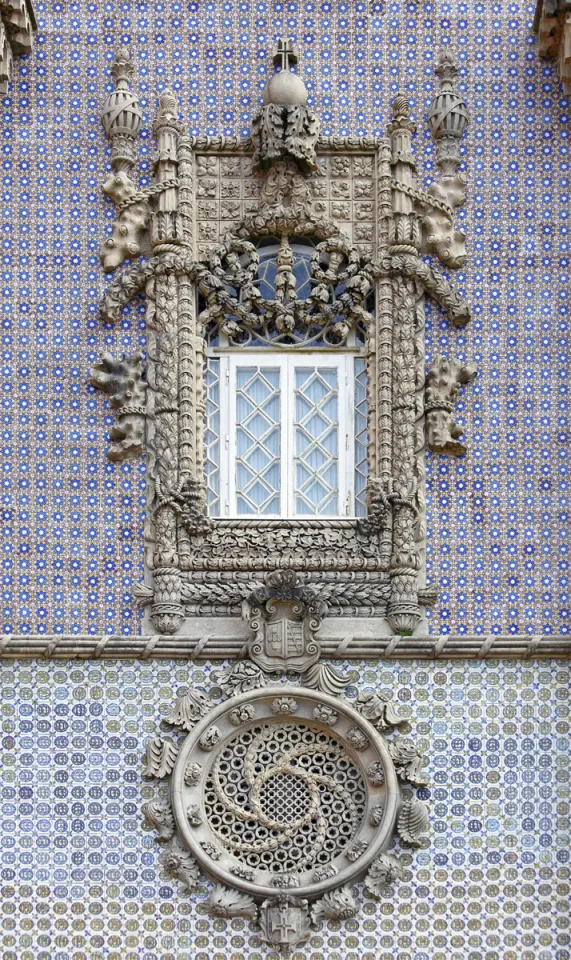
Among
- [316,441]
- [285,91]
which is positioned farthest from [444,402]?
[285,91]

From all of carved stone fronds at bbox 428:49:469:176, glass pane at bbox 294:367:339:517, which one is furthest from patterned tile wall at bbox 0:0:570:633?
glass pane at bbox 294:367:339:517

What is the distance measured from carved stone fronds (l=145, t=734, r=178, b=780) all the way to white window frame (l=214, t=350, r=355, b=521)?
5.85ft

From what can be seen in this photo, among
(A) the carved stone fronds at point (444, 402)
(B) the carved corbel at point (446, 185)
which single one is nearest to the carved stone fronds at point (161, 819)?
(A) the carved stone fronds at point (444, 402)

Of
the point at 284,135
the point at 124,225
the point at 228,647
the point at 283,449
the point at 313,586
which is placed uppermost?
the point at 284,135

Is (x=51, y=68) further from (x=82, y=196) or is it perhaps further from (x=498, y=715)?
(x=498, y=715)

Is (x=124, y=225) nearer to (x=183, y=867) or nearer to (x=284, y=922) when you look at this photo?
(x=183, y=867)

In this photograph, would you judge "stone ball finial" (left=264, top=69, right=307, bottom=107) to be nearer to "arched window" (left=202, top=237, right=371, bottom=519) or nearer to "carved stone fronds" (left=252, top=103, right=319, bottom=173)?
"carved stone fronds" (left=252, top=103, right=319, bottom=173)

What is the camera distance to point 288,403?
585 inches

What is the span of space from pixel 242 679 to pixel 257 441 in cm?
186

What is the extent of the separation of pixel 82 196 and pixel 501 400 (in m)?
3.61

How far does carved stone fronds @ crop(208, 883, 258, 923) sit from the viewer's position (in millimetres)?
13734

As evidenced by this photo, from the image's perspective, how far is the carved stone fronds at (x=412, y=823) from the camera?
45.5ft

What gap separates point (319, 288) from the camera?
48.7 feet

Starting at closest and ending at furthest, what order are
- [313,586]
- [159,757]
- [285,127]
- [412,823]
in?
1. [412,823]
2. [159,757]
3. [313,586]
4. [285,127]
